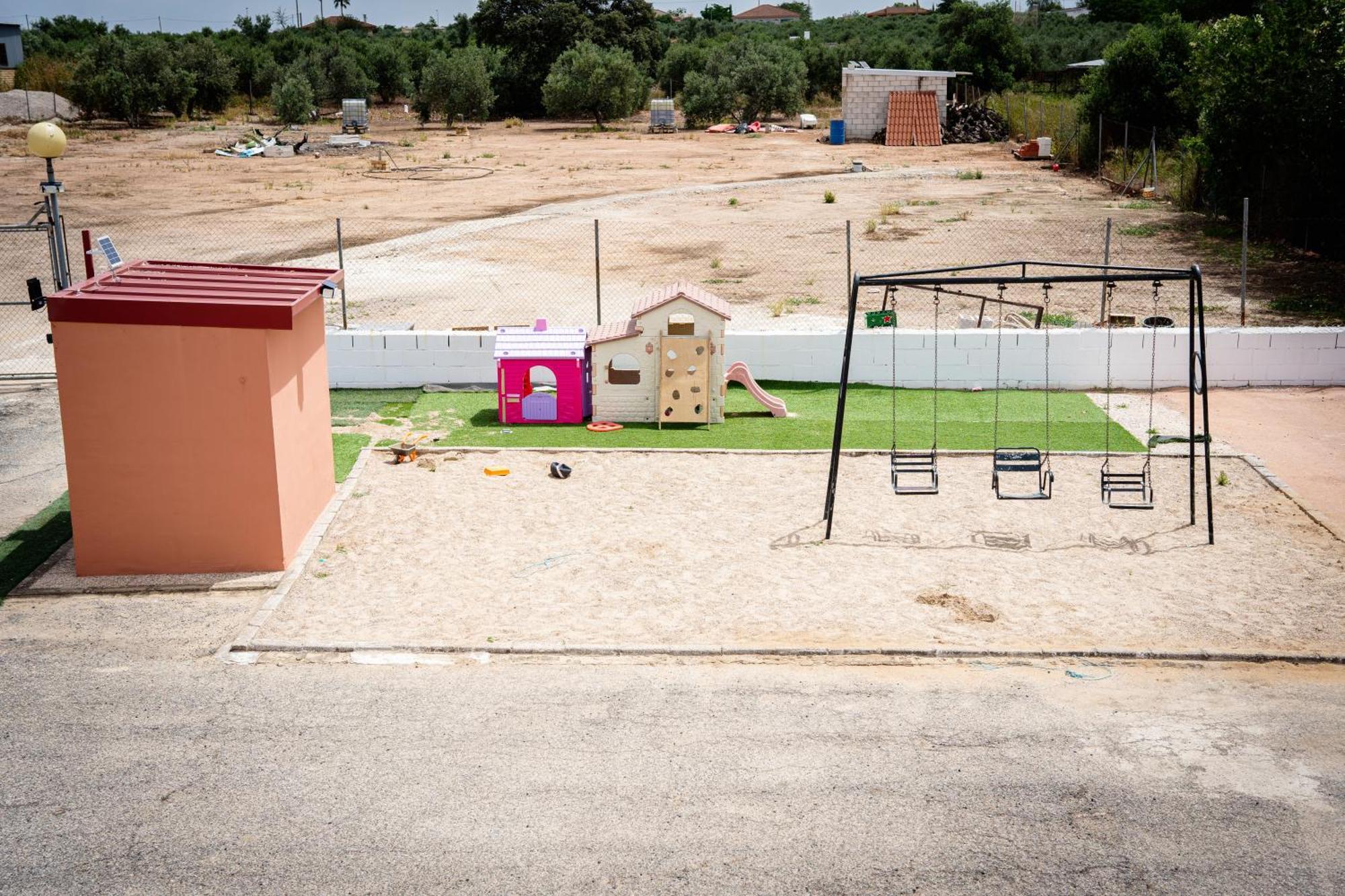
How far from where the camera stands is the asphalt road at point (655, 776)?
595 centimetres

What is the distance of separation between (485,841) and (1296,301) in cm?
1775

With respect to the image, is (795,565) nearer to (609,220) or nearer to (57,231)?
(57,231)

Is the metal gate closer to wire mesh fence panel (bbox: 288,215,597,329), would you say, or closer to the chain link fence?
the chain link fence

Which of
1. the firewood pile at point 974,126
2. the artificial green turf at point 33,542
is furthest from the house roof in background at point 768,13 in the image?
the artificial green turf at point 33,542

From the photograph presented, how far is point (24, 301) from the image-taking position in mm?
18703

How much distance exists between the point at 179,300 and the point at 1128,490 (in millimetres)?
8107

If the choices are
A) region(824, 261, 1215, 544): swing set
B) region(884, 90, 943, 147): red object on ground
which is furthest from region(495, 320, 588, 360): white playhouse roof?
region(884, 90, 943, 147): red object on ground

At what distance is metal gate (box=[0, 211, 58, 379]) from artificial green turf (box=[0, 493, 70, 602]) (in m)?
3.75

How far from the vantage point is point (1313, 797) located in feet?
21.6

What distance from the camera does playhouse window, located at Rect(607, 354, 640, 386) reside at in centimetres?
A: 1359

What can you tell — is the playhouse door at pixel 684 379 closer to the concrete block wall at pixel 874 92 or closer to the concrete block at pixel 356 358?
the concrete block at pixel 356 358

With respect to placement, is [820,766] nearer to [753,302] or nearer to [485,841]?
[485,841]

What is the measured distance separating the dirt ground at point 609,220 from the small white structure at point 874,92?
9.29ft

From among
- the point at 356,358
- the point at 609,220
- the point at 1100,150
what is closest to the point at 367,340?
the point at 356,358
